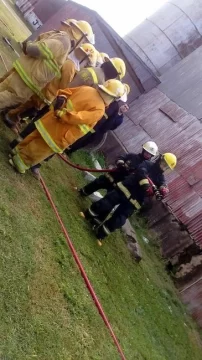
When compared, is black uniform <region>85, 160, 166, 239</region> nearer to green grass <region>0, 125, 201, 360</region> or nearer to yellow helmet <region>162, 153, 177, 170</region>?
green grass <region>0, 125, 201, 360</region>

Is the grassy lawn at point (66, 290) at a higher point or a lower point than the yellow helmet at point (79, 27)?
lower

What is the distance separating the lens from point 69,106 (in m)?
6.43

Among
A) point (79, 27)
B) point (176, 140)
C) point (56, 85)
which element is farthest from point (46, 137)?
point (176, 140)

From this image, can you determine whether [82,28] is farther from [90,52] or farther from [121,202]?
[121,202]

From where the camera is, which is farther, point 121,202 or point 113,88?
point 121,202

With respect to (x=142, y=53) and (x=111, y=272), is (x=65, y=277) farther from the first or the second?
(x=142, y=53)

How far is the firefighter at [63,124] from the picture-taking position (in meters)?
6.37

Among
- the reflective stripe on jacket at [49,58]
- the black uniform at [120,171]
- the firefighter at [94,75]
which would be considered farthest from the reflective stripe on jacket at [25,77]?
the black uniform at [120,171]

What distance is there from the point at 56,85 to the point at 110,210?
8.39ft

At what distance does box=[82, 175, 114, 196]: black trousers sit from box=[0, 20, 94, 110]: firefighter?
8.38 ft

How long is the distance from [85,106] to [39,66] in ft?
3.21

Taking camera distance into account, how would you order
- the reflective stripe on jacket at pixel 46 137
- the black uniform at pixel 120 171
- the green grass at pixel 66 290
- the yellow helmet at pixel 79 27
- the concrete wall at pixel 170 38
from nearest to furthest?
the green grass at pixel 66 290 < the reflective stripe on jacket at pixel 46 137 < the yellow helmet at pixel 79 27 < the black uniform at pixel 120 171 < the concrete wall at pixel 170 38

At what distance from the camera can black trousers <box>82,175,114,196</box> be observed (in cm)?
891

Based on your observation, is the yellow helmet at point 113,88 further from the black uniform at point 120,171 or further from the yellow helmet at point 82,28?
the black uniform at point 120,171
